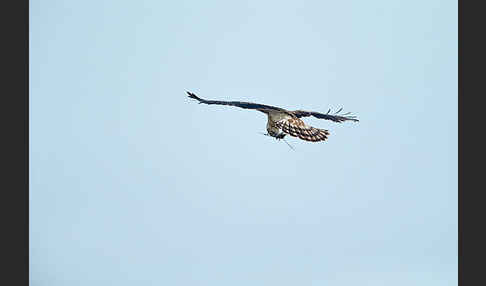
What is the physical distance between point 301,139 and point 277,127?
538mm

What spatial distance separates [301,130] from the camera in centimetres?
1184

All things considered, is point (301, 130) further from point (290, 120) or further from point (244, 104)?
point (244, 104)

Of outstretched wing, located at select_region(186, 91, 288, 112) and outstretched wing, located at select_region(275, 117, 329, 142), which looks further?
outstretched wing, located at select_region(186, 91, 288, 112)

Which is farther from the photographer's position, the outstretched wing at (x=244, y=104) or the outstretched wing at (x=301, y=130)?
the outstretched wing at (x=244, y=104)

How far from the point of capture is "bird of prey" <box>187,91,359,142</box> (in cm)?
1172

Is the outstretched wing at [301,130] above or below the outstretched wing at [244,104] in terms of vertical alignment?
below

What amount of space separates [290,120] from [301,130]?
318 mm

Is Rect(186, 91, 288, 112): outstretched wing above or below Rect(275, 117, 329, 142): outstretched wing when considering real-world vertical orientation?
above

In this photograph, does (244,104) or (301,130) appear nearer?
(301,130)

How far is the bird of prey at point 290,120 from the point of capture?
11.7m

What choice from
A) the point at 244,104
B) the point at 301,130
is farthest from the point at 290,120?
the point at 244,104

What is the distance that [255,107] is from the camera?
12250 millimetres

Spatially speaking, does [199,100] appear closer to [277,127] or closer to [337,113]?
[277,127]

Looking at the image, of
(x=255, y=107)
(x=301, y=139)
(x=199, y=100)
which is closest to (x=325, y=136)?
(x=301, y=139)
